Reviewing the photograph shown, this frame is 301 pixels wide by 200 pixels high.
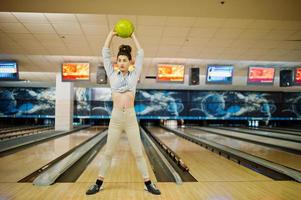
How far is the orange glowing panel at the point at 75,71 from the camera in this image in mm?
7984

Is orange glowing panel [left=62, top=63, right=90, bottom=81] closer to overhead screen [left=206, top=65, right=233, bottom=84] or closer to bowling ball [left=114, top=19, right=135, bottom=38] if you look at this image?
overhead screen [left=206, top=65, right=233, bottom=84]

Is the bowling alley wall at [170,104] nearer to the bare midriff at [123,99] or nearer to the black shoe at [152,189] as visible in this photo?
the black shoe at [152,189]

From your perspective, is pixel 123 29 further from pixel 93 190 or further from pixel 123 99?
pixel 93 190

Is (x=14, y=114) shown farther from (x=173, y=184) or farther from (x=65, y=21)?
(x=173, y=184)

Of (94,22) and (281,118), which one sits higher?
(94,22)

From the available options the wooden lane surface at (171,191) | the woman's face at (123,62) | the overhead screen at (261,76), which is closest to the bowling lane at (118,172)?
the wooden lane surface at (171,191)

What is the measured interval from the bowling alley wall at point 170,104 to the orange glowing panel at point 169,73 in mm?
7712

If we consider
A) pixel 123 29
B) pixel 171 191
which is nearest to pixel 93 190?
pixel 171 191

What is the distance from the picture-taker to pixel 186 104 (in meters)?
16.1

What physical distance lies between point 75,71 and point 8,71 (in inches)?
81.8

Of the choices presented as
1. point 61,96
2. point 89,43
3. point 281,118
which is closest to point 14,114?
point 61,96

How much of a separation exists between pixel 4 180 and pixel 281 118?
55.4 feet

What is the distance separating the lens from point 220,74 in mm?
8250

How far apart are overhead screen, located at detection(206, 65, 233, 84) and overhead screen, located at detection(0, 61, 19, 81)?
6134 millimetres
